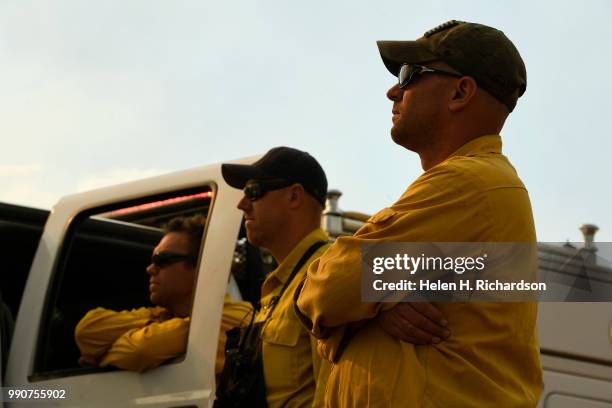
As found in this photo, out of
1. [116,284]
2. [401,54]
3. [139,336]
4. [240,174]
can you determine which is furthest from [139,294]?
[401,54]

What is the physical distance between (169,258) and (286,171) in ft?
2.46

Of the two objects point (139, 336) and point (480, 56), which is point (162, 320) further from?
point (480, 56)

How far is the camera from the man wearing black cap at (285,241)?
9.82 feet

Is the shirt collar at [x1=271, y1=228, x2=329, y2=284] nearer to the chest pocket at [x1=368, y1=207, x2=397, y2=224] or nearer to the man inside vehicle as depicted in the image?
the man inside vehicle

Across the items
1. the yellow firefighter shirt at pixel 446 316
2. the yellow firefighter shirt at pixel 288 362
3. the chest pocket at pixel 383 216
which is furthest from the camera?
the yellow firefighter shirt at pixel 288 362

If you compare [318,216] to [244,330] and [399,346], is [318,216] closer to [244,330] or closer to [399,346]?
[244,330]

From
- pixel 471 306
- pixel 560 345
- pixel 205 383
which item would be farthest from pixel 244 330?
pixel 471 306

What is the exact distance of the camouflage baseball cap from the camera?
2.45 metres

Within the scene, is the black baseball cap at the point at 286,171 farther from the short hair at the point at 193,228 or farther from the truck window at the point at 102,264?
the short hair at the point at 193,228

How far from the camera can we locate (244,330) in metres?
3.29

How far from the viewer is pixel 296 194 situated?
3.60 meters

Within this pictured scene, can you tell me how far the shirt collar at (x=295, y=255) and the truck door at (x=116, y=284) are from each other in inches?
15.1

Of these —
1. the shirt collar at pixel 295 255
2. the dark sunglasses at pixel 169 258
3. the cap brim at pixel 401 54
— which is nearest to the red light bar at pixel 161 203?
the dark sunglasses at pixel 169 258

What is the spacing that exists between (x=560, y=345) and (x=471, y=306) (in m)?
1.23
